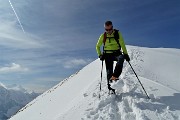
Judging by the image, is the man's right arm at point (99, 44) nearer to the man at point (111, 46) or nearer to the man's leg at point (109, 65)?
the man at point (111, 46)

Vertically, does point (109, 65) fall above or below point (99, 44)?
below

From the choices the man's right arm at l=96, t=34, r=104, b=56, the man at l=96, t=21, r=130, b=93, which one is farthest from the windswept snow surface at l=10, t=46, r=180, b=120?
the man's right arm at l=96, t=34, r=104, b=56

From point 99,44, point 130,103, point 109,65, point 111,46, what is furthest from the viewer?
point 99,44

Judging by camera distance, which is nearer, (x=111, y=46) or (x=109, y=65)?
(x=111, y=46)

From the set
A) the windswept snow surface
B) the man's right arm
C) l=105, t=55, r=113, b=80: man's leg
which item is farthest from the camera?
the man's right arm

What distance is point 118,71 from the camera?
40.2ft

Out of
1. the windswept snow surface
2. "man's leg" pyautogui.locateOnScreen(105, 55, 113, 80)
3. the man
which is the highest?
the man

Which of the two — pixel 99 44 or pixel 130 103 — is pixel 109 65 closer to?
pixel 99 44

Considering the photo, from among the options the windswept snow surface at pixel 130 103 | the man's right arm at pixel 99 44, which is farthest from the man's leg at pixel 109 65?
the windswept snow surface at pixel 130 103

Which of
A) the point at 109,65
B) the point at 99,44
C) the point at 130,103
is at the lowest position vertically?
the point at 130,103

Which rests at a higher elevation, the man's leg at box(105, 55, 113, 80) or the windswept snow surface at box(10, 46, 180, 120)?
the man's leg at box(105, 55, 113, 80)

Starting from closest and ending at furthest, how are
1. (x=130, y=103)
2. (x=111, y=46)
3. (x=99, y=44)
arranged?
(x=130, y=103) < (x=111, y=46) < (x=99, y=44)

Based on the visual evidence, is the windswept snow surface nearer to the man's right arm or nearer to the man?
the man

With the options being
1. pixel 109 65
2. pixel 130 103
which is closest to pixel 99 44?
pixel 109 65
